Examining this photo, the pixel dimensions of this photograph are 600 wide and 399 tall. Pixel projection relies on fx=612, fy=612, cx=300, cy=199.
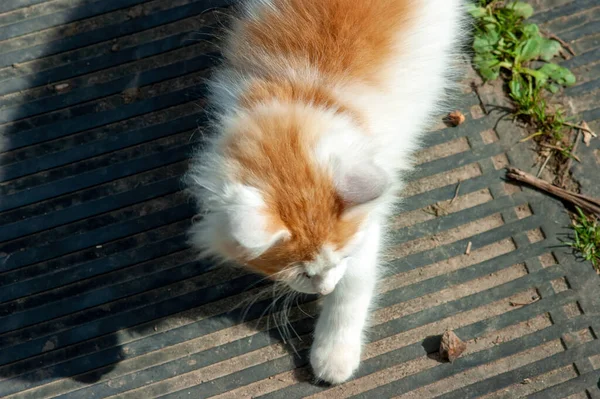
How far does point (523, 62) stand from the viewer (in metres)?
2.52

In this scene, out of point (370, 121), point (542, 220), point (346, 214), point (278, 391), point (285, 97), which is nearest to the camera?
point (346, 214)

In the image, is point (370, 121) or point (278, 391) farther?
point (278, 391)

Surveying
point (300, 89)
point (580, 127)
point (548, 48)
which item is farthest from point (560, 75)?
point (300, 89)

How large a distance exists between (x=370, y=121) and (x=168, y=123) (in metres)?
0.93

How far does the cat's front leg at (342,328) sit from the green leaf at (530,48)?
1.04 meters

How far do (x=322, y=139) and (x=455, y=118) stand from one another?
Answer: 1.02 metres

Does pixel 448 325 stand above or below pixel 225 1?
below

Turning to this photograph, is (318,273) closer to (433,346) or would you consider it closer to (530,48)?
(433,346)

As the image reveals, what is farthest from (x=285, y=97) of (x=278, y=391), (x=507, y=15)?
(x=507, y=15)

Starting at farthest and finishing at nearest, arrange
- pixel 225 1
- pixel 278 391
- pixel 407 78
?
pixel 225 1, pixel 278 391, pixel 407 78

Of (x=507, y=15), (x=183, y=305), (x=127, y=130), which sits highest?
(x=507, y=15)

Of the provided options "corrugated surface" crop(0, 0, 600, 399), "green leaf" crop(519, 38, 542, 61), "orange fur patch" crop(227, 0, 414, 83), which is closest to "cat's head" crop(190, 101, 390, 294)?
"orange fur patch" crop(227, 0, 414, 83)

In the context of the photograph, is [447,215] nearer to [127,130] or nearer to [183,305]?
[183,305]

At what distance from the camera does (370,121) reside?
1856 mm
